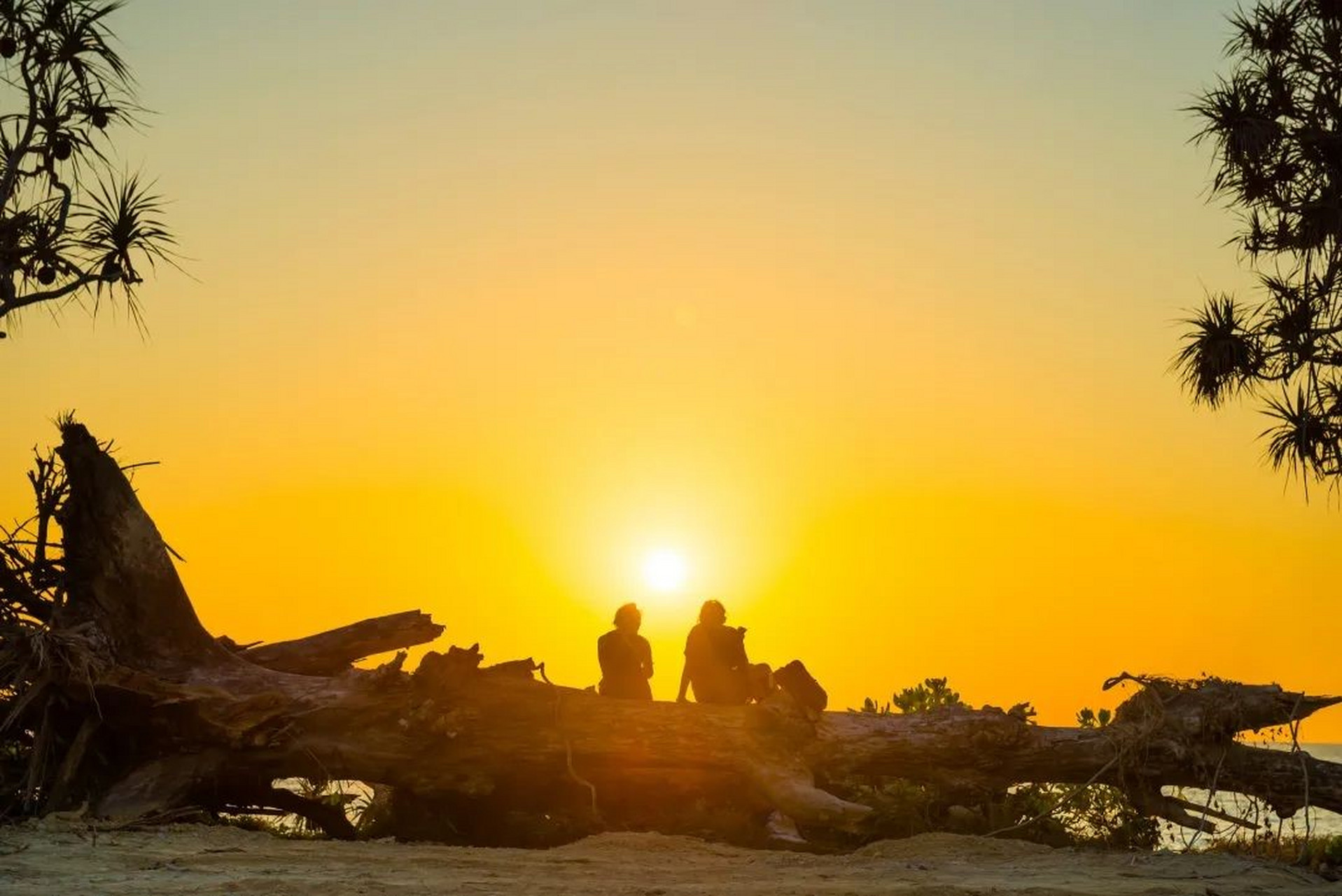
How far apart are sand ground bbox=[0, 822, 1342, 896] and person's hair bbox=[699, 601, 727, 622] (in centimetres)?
321

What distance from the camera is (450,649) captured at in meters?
14.2

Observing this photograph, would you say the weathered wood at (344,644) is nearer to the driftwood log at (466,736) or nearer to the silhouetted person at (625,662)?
the driftwood log at (466,736)

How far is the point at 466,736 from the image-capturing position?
14.1 m

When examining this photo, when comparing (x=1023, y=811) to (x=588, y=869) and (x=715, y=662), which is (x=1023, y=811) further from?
(x=588, y=869)

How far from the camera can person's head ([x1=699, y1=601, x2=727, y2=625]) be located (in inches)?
649

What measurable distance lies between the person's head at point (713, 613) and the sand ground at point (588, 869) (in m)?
3.19

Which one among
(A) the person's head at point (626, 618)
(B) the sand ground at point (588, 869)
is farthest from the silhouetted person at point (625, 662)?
(B) the sand ground at point (588, 869)

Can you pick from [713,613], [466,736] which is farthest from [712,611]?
[466,736]

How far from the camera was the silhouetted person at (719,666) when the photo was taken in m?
16.2

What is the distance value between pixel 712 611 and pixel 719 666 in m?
0.66

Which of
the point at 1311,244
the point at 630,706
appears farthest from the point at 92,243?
the point at 1311,244

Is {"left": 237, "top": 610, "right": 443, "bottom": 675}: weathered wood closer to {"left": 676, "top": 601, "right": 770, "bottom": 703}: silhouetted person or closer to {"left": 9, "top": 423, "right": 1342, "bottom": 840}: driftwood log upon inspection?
{"left": 9, "top": 423, "right": 1342, "bottom": 840}: driftwood log

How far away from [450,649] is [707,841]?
3334 mm

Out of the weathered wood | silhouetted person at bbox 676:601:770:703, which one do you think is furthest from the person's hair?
the weathered wood
